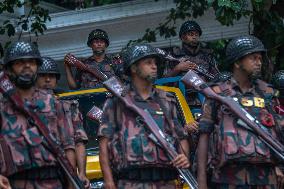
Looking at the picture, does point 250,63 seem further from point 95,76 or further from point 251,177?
point 95,76

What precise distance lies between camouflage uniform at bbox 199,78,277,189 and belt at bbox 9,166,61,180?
1288mm

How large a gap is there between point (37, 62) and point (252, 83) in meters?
1.85

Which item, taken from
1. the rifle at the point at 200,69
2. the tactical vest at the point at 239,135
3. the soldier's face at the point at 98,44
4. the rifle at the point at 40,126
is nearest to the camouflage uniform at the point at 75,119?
the rifle at the point at 40,126

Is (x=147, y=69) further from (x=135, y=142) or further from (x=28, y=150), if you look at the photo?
(x=28, y=150)

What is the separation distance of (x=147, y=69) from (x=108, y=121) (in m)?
0.56

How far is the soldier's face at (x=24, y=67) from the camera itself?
534 centimetres

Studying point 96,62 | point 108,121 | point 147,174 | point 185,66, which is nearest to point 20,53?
point 108,121

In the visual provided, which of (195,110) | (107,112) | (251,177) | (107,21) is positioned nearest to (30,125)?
(107,112)

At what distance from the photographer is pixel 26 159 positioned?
508 cm

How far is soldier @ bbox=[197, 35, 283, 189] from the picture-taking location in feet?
17.0

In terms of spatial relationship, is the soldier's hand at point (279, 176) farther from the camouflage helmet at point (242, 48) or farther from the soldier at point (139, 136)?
the camouflage helmet at point (242, 48)


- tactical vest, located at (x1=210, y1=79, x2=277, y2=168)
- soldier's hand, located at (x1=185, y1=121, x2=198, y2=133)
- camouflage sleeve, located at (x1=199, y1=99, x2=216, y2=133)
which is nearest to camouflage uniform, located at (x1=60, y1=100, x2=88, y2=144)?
camouflage sleeve, located at (x1=199, y1=99, x2=216, y2=133)

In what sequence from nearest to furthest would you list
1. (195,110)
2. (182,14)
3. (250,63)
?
(250,63), (195,110), (182,14)

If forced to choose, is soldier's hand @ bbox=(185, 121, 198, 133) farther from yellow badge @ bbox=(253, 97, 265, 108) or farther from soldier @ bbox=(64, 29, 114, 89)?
soldier @ bbox=(64, 29, 114, 89)
